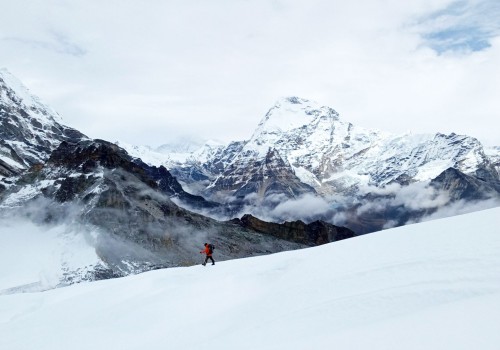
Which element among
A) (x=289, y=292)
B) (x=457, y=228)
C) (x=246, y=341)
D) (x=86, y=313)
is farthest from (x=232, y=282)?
(x=457, y=228)

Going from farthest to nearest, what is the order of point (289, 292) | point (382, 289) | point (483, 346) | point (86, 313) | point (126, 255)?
point (126, 255), point (86, 313), point (289, 292), point (382, 289), point (483, 346)

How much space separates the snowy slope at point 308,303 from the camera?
42.9 feet

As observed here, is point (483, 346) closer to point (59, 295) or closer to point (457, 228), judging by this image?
point (457, 228)

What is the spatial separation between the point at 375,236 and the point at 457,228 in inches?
171

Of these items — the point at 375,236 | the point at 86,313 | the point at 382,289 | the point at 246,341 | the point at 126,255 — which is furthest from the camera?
the point at 126,255

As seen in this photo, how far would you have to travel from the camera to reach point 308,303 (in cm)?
1781

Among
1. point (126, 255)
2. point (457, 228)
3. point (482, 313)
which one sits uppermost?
point (126, 255)

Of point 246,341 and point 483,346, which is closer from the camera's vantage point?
point 483,346

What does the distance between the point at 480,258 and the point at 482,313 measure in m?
4.76

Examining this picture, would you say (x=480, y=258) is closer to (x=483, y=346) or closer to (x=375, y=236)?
(x=483, y=346)

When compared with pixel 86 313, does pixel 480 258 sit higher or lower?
higher

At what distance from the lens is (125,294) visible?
24.1m

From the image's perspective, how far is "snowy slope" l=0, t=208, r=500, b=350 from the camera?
42.9 ft

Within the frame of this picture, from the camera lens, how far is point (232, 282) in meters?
23.1
